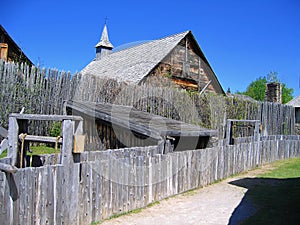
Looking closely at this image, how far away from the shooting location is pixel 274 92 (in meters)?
21.7

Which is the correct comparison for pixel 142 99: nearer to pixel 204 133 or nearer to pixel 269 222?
pixel 204 133

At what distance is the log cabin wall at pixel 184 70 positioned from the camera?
61.7 ft

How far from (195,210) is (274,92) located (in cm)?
1765

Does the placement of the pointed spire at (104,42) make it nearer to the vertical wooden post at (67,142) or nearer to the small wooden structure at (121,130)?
the small wooden structure at (121,130)

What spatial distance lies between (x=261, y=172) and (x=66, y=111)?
7.70 meters

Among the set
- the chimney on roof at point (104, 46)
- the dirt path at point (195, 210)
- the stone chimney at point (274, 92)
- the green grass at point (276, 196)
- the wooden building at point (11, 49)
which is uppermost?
the chimney on roof at point (104, 46)

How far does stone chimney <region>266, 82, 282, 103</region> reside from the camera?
845 inches

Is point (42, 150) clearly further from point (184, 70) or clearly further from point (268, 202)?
point (184, 70)

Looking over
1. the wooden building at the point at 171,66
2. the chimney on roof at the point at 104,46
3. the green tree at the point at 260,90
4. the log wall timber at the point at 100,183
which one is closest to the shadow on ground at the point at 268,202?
the log wall timber at the point at 100,183

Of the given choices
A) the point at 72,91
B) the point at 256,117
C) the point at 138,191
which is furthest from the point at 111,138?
the point at 256,117

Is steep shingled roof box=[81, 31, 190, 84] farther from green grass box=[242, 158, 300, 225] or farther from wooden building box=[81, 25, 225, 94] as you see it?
green grass box=[242, 158, 300, 225]

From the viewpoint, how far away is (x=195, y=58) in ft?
71.9

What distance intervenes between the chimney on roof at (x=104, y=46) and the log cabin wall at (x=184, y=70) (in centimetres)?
2304

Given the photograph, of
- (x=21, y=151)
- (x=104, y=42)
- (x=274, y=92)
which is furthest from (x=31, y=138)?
(x=104, y=42)
